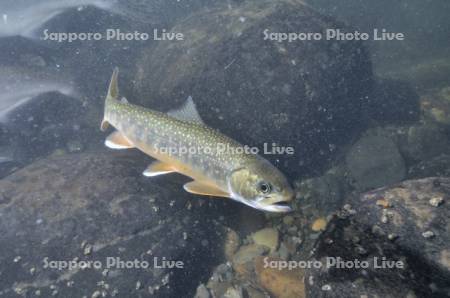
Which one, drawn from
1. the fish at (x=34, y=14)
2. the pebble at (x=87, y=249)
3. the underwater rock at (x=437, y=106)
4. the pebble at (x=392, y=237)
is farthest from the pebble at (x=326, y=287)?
the fish at (x=34, y=14)

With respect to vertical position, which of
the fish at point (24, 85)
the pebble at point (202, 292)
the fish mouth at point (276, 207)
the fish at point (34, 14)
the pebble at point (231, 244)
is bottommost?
the pebble at point (202, 292)

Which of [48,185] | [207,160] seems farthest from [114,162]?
[207,160]

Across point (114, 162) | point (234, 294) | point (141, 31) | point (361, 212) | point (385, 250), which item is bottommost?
point (234, 294)

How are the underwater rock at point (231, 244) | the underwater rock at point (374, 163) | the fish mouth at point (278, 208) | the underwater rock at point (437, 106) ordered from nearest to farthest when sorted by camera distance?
the fish mouth at point (278, 208) < the underwater rock at point (231, 244) < the underwater rock at point (374, 163) < the underwater rock at point (437, 106)

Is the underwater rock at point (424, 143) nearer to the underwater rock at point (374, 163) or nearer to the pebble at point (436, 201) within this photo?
the underwater rock at point (374, 163)

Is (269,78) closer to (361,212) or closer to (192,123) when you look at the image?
(192,123)

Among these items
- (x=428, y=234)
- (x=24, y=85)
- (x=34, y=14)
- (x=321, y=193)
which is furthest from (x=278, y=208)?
(x=34, y=14)

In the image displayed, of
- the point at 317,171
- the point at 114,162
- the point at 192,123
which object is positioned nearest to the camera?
the point at 192,123
